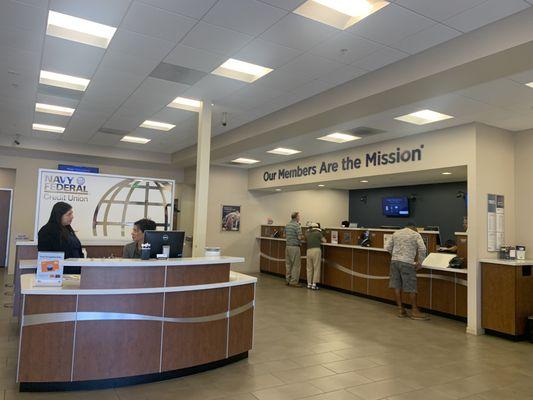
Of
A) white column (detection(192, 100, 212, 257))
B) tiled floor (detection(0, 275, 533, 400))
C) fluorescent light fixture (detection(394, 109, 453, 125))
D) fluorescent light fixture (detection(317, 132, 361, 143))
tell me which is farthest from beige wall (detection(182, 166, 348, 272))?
fluorescent light fixture (detection(394, 109, 453, 125))

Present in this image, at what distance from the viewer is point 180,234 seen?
4.42m

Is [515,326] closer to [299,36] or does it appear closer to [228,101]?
[299,36]

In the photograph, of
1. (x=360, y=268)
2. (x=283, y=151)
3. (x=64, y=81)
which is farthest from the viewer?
(x=283, y=151)

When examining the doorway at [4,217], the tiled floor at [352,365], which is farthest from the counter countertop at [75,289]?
the doorway at [4,217]

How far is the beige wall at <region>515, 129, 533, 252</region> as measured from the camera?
21.4 ft

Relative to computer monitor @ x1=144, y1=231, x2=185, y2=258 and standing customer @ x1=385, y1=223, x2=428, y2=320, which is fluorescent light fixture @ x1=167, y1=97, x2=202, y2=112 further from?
standing customer @ x1=385, y1=223, x2=428, y2=320

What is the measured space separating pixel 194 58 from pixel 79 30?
1.28m

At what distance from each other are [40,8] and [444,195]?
32.4 feet

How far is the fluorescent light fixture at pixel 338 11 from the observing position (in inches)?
143

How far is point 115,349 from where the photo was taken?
357 centimetres

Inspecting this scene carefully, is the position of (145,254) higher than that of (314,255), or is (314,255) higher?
(145,254)

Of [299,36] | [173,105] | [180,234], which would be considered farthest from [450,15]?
[173,105]

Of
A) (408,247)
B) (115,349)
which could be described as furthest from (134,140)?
(115,349)

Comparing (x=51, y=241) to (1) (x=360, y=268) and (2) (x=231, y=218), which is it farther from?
(2) (x=231, y=218)
